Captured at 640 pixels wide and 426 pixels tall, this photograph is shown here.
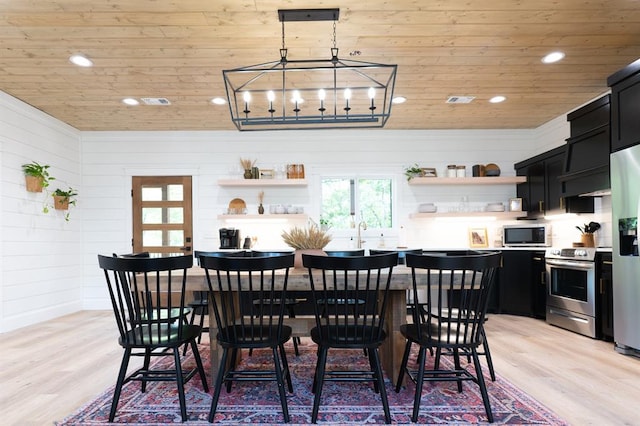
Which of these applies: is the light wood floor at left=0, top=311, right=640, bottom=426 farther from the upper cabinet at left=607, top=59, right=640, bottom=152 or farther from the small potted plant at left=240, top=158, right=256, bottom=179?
the small potted plant at left=240, top=158, right=256, bottom=179

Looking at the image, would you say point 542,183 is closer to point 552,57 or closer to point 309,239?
point 552,57

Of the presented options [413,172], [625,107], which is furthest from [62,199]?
[625,107]

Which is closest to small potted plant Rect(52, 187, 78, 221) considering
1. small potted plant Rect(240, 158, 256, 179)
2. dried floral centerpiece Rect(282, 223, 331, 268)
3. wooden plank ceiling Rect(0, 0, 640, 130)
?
wooden plank ceiling Rect(0, 0, 640, 130)

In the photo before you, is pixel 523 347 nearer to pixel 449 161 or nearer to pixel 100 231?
pixel 449 161

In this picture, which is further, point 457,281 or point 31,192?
point 31,192

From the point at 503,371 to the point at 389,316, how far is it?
1095 millimetres

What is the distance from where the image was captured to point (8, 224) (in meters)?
4.41

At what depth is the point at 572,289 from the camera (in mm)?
4180

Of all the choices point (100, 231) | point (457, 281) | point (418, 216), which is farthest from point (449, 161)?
point (100, 231)

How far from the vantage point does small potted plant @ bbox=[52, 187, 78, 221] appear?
521cm

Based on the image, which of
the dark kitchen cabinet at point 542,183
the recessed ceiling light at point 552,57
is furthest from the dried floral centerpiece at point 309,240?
the dark kitchen cabinet at point 542,183

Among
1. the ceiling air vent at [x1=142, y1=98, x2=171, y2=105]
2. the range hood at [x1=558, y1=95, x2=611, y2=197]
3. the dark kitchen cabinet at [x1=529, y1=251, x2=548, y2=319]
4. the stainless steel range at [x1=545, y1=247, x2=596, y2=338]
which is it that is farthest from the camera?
the dark kitchen cabinet at [x1=529, y1=251, x2=548, y2=319]

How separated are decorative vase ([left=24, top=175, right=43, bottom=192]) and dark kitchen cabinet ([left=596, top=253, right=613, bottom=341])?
6394 millimetres

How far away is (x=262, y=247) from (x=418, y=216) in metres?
2.42
